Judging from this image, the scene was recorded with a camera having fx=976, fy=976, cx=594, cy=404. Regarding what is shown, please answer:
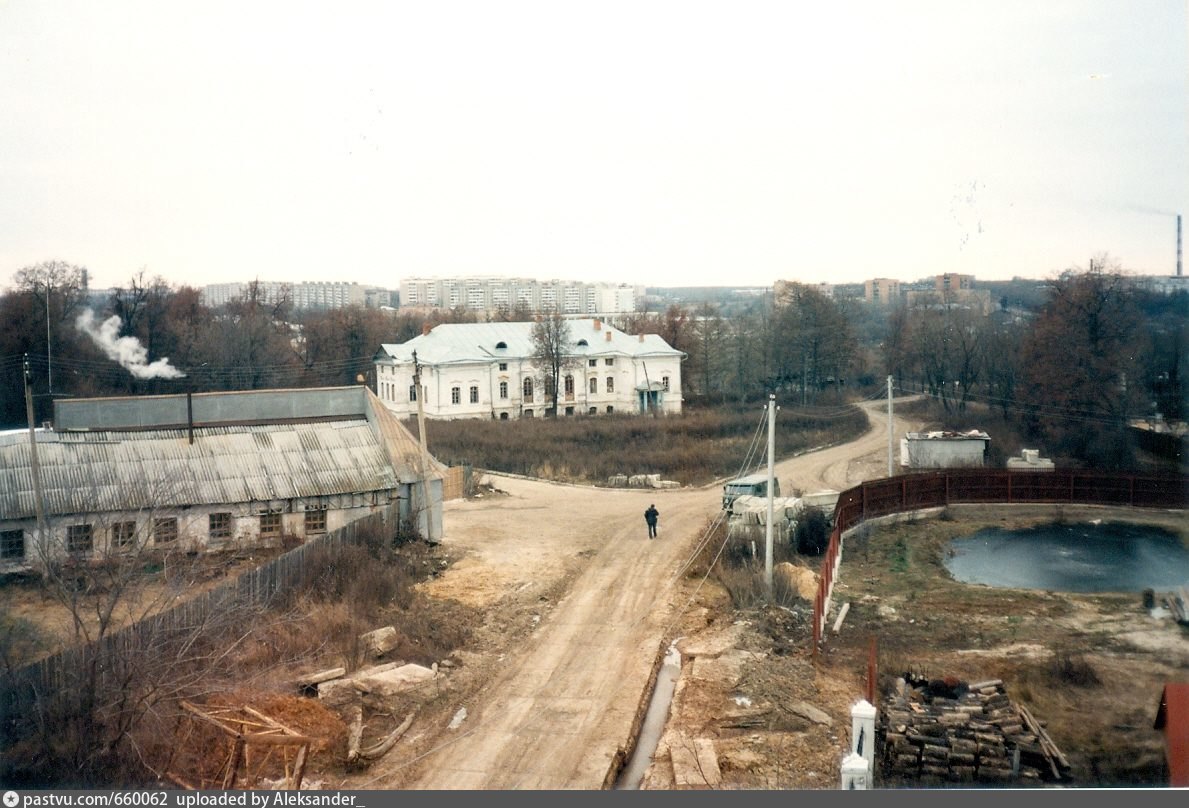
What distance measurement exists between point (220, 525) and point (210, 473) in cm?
84

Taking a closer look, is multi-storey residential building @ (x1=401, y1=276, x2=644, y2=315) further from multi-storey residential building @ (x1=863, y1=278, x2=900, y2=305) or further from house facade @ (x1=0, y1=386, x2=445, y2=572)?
house facade @ (x1=0, y1=386, x2=445, y2=572)

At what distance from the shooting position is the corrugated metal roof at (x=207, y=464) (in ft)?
44.1

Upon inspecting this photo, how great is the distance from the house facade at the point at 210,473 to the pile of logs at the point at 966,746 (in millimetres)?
9132

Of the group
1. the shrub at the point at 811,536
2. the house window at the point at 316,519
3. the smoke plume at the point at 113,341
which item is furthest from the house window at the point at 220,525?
the smoke plume at the point at 113,341

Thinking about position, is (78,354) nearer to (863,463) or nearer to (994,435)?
(863,463)

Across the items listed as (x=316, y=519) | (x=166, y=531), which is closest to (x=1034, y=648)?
(x=316, y=519)

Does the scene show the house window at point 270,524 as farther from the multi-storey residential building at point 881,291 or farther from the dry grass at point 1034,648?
the multi-storey residential building at point 881,291

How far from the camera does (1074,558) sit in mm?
15617

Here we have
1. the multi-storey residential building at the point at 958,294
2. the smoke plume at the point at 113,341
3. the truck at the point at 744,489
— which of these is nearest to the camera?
the truck at the point at 744,489

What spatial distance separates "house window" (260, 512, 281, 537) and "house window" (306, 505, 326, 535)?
0.43 metres

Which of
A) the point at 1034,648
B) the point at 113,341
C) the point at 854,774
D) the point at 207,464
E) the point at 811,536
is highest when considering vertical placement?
the point at 113,341

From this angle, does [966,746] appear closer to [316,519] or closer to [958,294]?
[316,519]

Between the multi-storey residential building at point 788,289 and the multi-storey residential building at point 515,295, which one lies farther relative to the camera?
the multi-storey residential building at point 515,295

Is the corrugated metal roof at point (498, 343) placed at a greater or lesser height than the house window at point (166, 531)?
greater
